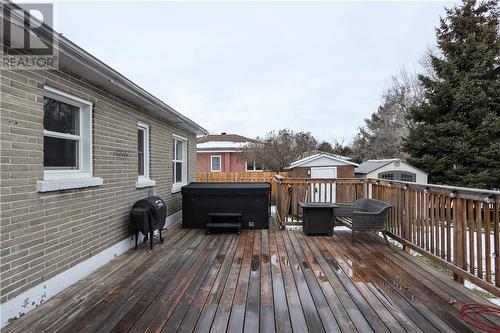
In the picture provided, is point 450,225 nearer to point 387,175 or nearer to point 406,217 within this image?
point 406,217

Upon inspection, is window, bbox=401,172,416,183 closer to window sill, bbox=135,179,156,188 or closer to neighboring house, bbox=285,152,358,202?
neighboring house, bbox=285,152,358,202

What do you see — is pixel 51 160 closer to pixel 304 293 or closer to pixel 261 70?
pixel 304 293

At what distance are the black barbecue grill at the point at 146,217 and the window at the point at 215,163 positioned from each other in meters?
17.2

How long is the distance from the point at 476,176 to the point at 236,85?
14905 millimetres

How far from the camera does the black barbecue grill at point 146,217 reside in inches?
192

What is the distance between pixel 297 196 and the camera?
7211mm

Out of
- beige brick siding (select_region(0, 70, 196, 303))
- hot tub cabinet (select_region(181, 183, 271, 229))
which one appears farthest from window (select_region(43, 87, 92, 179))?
hot tub cabinet (select_region(181, 183, 271, 229))

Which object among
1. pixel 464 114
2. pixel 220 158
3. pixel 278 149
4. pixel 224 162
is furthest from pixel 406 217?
pixel 220 158

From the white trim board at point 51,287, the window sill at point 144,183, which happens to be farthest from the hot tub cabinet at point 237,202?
the white trim board at point 51,287

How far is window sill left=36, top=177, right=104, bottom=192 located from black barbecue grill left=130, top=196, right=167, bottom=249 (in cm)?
97

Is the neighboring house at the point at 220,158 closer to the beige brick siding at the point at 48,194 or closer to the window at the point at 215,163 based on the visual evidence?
the window at the point at 215,163

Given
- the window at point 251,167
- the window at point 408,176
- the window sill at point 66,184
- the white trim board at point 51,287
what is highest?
the window at point 251,167

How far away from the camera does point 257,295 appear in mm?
3141

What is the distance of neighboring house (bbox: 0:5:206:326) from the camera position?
105 inches
